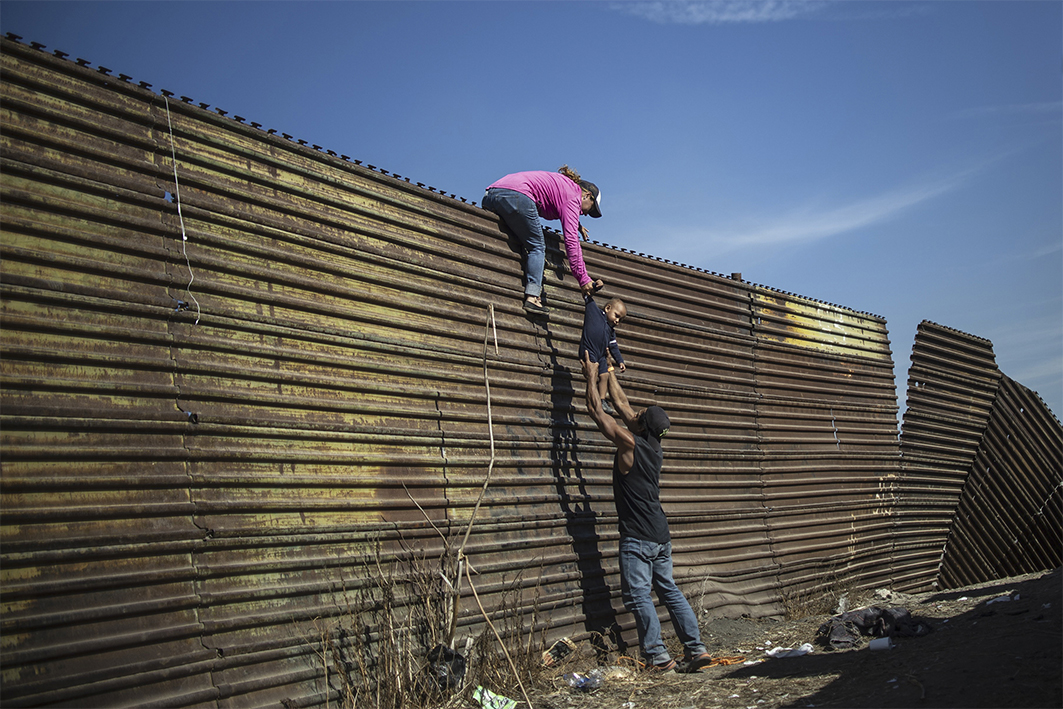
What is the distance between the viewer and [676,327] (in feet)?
25.8

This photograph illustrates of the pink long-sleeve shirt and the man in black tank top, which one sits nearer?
the man in black tank top

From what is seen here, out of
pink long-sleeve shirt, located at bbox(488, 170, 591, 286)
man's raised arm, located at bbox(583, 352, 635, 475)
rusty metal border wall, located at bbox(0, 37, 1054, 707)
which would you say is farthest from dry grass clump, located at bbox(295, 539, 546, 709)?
pink long-sleeve shirt, located at bbox(488, 170, 591, 286)

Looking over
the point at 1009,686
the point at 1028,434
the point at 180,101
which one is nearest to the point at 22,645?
the point at 180,101

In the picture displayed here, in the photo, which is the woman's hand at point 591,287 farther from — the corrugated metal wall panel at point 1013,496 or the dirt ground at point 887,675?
the corrugated metal wall panel at point 1013,496

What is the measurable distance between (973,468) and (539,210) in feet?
28.7

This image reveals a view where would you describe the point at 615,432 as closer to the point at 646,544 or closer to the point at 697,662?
the point at 646,544

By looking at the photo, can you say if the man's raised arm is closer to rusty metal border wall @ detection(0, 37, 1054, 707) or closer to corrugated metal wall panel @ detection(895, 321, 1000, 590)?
rusty metal border wall @ detection(0, 37, 1054, 707)

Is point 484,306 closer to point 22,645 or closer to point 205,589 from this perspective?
point 205,589

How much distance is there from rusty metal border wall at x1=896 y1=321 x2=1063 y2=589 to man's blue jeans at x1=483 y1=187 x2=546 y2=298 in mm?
6787

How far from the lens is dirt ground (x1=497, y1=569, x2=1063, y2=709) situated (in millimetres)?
4281

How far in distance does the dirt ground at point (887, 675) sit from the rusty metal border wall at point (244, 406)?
0.71 meters

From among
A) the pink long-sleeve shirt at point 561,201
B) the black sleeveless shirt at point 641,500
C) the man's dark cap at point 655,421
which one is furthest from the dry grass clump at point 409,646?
the pink long-sleeve shirt at point 561,201

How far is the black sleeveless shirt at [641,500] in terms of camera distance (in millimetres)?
5859

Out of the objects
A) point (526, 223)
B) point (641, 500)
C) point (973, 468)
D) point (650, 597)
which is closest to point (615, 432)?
point (641, 500)
